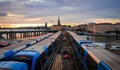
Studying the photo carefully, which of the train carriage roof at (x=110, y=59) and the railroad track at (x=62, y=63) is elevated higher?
the train carriage roof at (x=110, y=59)

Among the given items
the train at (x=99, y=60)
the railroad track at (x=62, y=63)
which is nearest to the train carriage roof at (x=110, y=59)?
the train at (x=99, y=60)

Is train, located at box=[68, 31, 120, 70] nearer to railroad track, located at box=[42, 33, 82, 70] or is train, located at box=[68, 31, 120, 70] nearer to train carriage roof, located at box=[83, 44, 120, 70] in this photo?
train carriage roof, located at box=[83, 44, 120, 70]

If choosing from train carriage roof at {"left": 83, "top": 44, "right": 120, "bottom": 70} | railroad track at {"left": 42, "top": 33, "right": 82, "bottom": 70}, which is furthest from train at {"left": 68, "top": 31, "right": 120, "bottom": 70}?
railroad track at {"left": 42, "top": 33, "right": 82, "bottom": 70}

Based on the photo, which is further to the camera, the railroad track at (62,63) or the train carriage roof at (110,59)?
the railroad track at (62,63)

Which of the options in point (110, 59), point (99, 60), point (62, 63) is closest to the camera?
point (99, 60)

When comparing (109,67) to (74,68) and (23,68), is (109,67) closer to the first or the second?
(23,68)

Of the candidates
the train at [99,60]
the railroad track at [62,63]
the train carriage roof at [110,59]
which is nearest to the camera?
the train carriage roof at [110,59]

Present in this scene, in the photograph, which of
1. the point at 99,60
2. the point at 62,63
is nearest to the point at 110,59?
the point at 99,60

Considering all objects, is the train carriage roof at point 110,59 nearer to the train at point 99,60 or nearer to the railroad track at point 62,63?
the train at point 99,60

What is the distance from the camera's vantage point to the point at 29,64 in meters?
17.4

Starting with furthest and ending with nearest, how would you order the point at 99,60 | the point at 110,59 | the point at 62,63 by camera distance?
the point at 62,63 → the point at 110,59 → the point at 99,60

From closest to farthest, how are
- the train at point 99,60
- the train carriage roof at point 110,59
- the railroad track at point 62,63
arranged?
the train carriage roof at point 110,59 < the train at point 99,60 < the railroad track at point 62,63

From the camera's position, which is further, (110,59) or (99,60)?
(110,59)

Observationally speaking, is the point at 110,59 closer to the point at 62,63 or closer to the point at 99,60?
the point at 99,60
